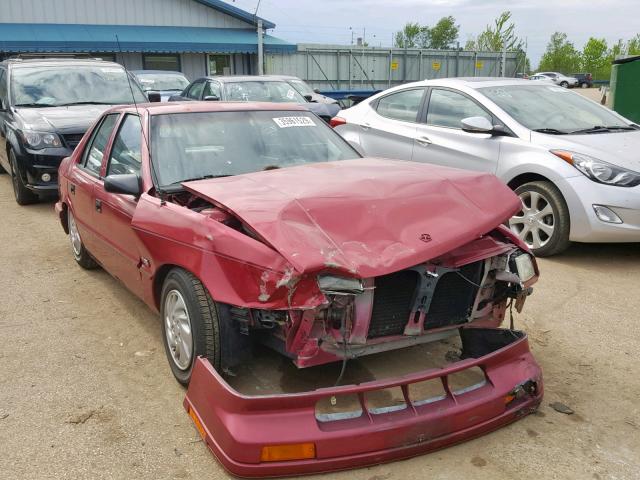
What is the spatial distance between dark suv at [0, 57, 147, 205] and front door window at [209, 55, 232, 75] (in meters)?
15.6

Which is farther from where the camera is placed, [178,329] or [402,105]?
[402,105]

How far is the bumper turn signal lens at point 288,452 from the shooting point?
251 cm

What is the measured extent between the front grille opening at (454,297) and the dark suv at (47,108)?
5853 mm

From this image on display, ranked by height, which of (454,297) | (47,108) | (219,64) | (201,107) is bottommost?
(454,297)

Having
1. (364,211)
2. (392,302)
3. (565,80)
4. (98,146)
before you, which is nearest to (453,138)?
(98,146)

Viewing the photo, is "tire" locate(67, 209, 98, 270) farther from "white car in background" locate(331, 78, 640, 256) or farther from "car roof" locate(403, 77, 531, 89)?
"car roof" locate(403, 77, 531, 89)

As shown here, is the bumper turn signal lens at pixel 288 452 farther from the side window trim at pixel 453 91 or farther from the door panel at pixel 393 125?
the door panel at pixel 393 125

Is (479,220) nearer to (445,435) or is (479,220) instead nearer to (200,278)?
(445,435)

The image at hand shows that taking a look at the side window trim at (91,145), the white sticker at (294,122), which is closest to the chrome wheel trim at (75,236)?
the side window trim at (91,145)

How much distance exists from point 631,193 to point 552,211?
67 centimetres

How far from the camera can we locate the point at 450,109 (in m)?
6.77

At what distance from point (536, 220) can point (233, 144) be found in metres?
3.19

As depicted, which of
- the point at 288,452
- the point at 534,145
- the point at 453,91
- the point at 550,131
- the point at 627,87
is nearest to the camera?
the point at 288,452

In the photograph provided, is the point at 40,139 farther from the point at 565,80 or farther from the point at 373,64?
the point at 565,80
